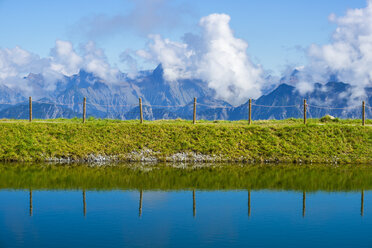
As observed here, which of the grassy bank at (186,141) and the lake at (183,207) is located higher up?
the grassy bank at (186,141)

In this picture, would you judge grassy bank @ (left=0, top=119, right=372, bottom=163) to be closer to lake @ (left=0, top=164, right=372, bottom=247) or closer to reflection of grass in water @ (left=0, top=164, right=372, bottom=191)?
reflection of grass in water @ (left=0, top=164, right=372, bottom=191)

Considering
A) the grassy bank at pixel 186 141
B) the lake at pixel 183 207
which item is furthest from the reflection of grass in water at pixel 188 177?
the grassy bank at pixel 186 141

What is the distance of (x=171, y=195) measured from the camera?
25.5 meters

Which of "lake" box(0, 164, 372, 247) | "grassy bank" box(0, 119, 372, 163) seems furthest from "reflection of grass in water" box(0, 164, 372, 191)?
"grassy bank" box(0, 119, 372, 163)

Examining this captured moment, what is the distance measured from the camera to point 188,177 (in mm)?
31359

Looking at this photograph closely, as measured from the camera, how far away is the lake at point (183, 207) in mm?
17328

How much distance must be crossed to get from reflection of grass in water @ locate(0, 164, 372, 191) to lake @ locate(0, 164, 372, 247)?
0.07m

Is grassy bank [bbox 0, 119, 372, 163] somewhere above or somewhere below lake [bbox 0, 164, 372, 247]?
above

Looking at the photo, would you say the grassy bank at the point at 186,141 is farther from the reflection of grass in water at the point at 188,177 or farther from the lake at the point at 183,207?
the lake at the point at 183,207

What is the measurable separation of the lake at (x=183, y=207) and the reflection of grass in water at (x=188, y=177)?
66 mm

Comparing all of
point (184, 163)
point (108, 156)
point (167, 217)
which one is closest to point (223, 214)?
point (167, 217)

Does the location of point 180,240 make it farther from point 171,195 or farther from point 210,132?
point 210,132

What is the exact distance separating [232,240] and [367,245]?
4.83 m

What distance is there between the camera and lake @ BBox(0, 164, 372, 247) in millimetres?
17328
